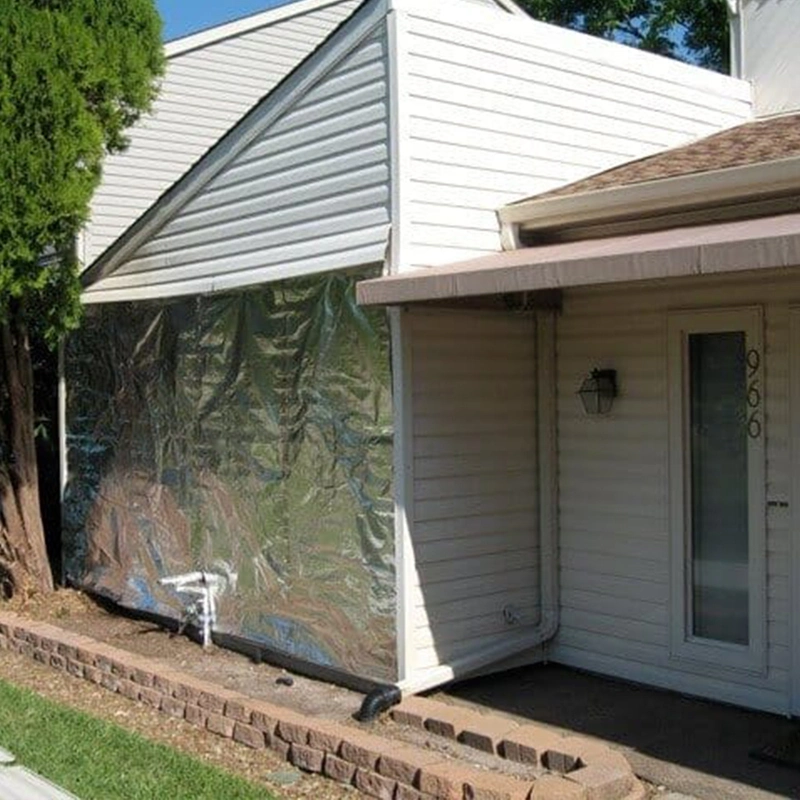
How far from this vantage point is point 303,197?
23.1ft

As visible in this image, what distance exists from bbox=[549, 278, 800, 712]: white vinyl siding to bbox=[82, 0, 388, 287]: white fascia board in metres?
2.05

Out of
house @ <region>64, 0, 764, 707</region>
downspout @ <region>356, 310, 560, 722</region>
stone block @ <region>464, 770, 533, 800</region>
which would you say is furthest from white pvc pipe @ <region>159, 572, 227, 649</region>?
stone block @ <region>464, 770, 533, 800</region>

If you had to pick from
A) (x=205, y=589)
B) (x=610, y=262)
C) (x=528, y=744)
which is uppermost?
(x=610, y=262)

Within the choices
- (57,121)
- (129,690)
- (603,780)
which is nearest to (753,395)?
(603,780)

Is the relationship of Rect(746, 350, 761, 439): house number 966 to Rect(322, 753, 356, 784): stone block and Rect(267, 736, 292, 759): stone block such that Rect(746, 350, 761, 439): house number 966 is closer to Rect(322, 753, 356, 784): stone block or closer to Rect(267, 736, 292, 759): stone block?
Rect(322, 753, 356, 784): stone block

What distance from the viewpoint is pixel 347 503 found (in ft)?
22.2

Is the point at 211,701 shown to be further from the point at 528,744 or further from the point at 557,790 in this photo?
the point at 557,790

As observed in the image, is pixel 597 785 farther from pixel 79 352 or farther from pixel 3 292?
pixel 79 352

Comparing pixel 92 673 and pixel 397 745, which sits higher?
pixel 397 745

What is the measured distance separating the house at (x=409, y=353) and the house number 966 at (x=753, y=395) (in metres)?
0.60

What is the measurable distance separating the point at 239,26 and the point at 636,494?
7818 millimetres

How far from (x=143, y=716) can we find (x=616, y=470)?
10.4 ft

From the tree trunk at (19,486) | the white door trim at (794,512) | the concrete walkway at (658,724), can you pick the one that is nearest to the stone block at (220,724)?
the concrete walkway at (658,724)

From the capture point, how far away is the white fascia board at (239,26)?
11.5 metres
